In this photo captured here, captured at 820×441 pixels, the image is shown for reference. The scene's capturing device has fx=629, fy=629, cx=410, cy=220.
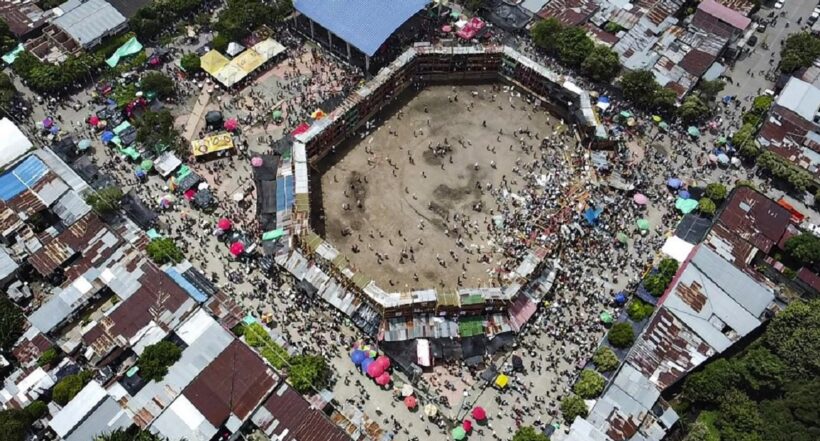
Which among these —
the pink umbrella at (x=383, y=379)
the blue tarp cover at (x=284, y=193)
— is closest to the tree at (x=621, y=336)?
the pink umbrella at (x=383, y=379)

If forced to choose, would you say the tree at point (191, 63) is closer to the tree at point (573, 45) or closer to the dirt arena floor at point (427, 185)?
the dirt arena floor at point (427, 185)

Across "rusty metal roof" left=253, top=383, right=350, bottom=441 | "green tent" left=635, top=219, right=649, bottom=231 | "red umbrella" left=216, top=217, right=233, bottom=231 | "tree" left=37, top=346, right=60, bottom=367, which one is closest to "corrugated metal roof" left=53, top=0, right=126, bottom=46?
"red umbrella" left=216, top=217, right=233, bottom=231

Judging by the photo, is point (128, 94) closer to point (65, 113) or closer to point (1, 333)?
point (65, 113)

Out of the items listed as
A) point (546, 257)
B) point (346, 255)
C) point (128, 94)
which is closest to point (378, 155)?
point (346, 255)

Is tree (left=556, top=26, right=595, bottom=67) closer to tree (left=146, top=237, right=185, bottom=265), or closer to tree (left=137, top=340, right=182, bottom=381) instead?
tree (left=146, top=237, right=185, bottom=265)

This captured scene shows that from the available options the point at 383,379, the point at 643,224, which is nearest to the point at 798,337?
the point at 643,224
